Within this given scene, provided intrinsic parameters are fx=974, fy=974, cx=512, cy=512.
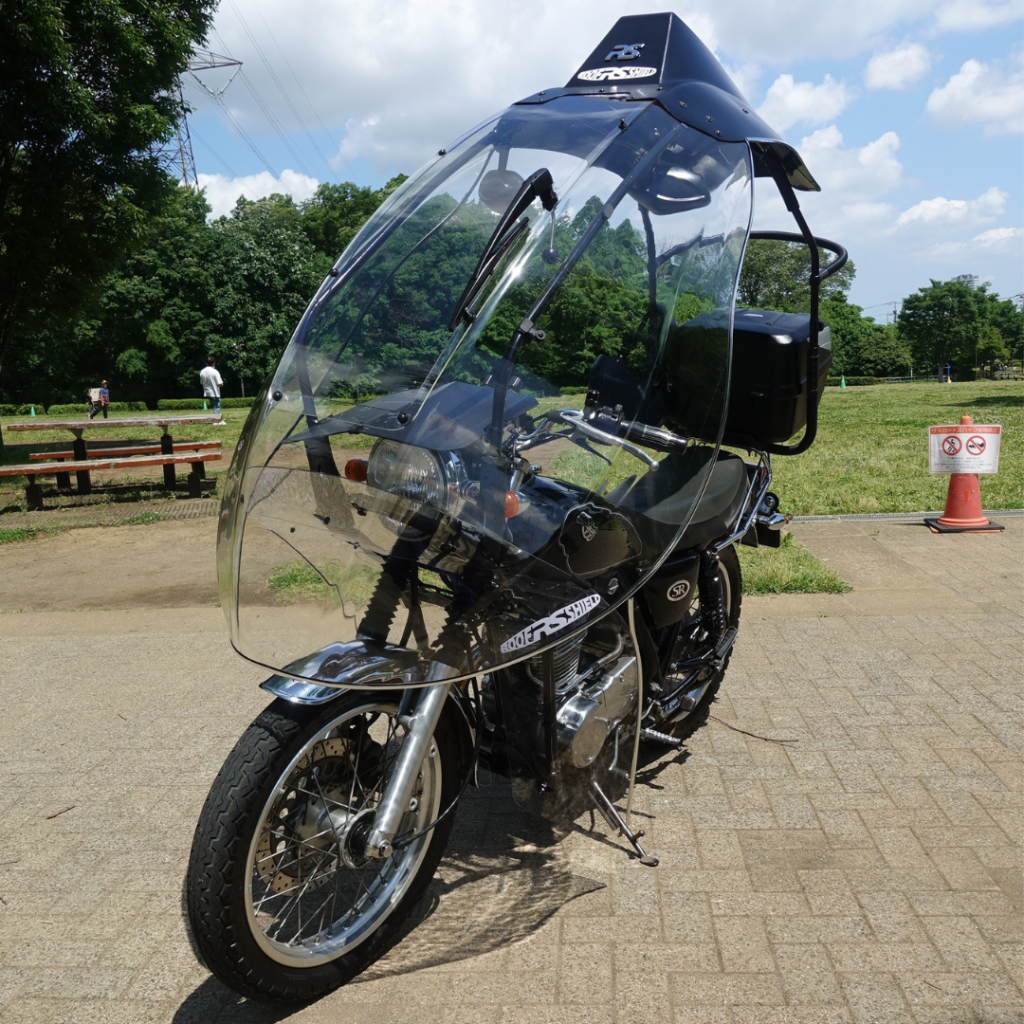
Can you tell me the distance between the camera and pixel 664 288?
8.78ft

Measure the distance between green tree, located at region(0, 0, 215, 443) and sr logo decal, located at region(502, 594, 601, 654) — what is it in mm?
11381

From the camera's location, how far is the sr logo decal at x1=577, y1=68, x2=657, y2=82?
2871mm

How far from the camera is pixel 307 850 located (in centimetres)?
266

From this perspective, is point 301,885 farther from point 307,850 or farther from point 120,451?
point 120,451

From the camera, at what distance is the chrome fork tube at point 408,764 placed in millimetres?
2508

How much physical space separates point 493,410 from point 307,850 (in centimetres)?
131

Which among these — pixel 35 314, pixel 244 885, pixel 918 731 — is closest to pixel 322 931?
pixel 244 885

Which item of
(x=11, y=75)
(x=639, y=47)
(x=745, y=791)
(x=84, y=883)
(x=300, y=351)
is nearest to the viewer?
(x=300, y=351)

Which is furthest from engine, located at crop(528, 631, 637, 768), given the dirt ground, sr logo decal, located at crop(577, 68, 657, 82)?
the dirt ground

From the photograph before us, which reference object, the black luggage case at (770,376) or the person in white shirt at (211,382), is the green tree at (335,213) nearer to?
the person in white shirt at (211,382)

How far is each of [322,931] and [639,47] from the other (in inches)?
108

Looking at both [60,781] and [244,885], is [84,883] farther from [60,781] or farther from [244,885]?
[244,885]

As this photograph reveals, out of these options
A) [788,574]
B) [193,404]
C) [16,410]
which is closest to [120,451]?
[788,574]

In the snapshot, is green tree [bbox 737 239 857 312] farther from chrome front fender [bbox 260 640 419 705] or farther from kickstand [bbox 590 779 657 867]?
chrome front fender [bbox 260 640 419 705]
